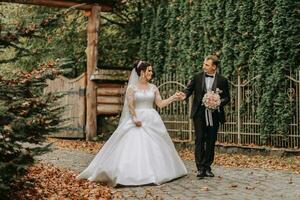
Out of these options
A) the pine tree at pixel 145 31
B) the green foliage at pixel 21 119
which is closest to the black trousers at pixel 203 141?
the green foliage at pixel 21 119

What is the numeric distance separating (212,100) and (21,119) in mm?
3947

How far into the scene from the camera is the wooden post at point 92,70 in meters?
18.3

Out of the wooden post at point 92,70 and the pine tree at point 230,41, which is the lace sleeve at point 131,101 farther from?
the wooden post at point 92,70

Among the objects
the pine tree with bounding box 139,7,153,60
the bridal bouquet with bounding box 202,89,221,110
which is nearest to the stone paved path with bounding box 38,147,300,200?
the bridal bouquet with bounding box 202,89,221,110

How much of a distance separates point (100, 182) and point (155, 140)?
116 centimetres

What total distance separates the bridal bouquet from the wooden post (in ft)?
31.0

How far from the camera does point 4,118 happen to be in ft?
20.1

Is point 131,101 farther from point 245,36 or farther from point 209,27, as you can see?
point 209,27

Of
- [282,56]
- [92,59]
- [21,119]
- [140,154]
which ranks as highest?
[92,59]

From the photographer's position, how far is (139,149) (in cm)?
919

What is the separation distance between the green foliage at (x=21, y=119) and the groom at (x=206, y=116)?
329cm

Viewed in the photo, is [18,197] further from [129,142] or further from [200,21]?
[200,21]

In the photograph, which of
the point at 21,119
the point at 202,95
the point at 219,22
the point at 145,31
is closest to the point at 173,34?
the point at 145,31

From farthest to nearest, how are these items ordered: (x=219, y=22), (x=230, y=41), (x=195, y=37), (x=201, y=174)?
(x=195, y=37), (x=219, y=22), (x=230, y=41), (x=201, y=174)
